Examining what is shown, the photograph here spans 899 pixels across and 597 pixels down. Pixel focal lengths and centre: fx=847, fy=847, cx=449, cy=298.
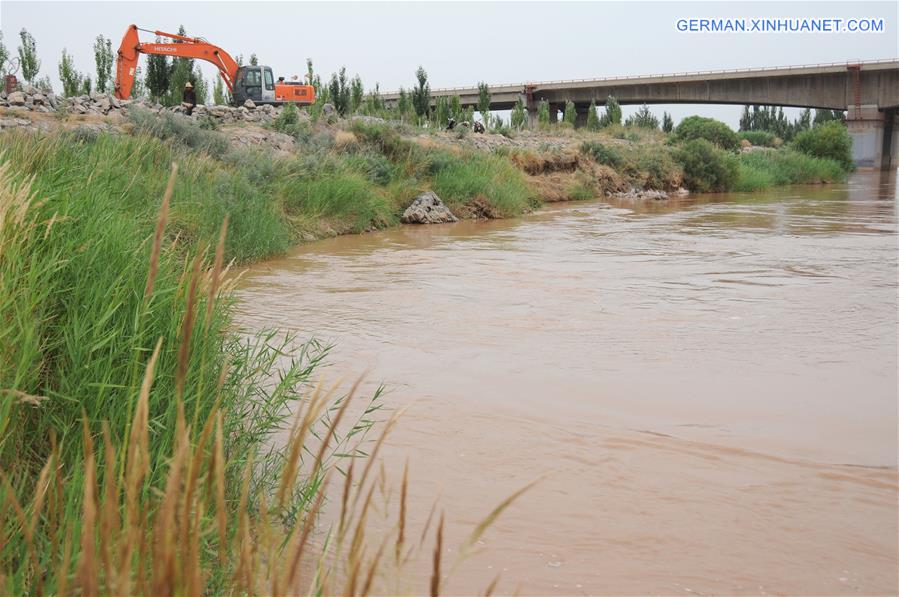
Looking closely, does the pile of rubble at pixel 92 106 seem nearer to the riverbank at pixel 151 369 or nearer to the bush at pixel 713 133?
the riverbank at pixel 151 369

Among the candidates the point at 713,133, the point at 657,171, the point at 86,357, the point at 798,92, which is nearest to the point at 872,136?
the point at 798,92

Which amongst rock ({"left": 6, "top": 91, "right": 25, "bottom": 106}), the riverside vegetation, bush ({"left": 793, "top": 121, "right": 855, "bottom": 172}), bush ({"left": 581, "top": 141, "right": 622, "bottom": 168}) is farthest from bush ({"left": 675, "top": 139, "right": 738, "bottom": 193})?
rock ({"left": 6, "top": 91, "right": 25, "bottom": 106})

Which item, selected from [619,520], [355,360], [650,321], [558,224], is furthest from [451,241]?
[619,520]

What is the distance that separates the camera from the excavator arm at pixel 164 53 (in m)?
24.8

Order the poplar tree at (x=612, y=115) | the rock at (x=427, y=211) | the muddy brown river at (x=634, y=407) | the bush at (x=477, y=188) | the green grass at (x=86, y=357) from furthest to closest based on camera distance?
→ the poplar tree at (x=612, y=115)
the bush at (x=477, y=188)
the rock at (x=427, y=211)
the muddy brown river at (x=634, y=407)
the green grass at (x=86, y=357)

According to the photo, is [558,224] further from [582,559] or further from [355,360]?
[582,559]

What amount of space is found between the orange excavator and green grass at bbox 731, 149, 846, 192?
14.8 m

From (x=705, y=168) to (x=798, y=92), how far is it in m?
25.5

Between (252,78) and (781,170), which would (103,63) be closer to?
(252,78)

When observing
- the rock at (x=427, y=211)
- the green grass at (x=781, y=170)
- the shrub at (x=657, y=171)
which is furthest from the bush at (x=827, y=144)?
the rock at (x=427, y=211)

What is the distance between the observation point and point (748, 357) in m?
5.28

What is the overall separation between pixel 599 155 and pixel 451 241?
1376cm

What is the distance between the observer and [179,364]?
988 mm

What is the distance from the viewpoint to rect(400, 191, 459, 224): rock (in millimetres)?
14852
